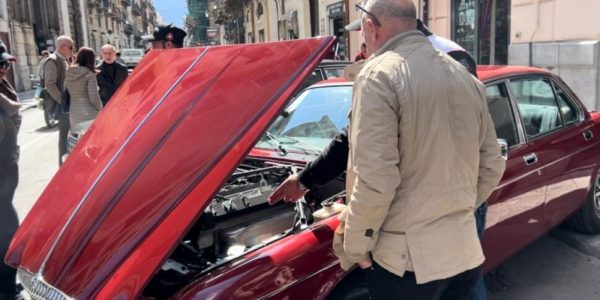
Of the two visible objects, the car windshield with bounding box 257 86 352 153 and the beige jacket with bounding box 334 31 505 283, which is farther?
the car windshield with bounding box 257 86 352 153

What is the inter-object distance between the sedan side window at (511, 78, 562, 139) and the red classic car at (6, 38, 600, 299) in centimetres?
51

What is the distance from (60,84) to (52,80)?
152mm

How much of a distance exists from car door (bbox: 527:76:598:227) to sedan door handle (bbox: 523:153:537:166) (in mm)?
157

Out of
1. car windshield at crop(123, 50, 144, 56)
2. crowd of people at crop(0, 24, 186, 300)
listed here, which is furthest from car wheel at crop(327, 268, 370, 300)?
car windshield at crop(123, 50, 144, 56)

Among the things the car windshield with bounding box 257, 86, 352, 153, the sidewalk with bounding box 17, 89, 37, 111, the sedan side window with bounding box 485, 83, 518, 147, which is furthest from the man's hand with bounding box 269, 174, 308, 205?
the sidewalk with bounding box 17, 89, 37, 111

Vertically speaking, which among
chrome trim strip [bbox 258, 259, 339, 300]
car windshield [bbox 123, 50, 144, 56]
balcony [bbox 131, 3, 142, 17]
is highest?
balcony [bbox 131, 3, 142, 17]

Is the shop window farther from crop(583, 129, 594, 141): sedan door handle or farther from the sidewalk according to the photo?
the sidewalk

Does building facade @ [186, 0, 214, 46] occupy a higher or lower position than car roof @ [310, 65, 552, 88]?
higher

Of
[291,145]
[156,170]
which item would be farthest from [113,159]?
[291,145]

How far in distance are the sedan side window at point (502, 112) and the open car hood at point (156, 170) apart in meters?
1.59

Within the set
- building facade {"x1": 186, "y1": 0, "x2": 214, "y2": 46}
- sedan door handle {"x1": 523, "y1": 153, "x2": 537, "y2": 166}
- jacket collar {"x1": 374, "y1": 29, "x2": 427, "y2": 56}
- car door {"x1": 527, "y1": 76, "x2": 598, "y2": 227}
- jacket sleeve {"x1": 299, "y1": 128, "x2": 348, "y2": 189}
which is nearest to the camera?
jacket collar {"x1": 374, "y1": 29, "x2": 427, "y2": 56}

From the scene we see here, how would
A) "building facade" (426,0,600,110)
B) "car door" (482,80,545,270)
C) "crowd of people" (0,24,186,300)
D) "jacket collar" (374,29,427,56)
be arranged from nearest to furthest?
"jacket collar" (374,29,427,56) < "car door" (482,80,545,270) < "crowd of people" (0,24,186,300) < "building facade" (426,0,600,110)

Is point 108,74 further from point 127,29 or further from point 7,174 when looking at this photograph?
point 127,29

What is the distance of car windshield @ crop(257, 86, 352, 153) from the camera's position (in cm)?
332
